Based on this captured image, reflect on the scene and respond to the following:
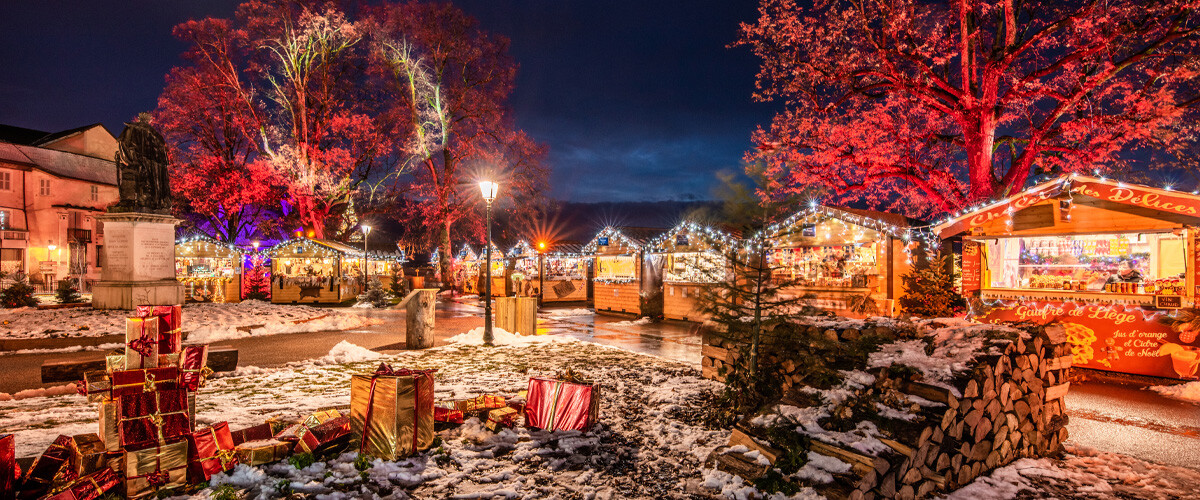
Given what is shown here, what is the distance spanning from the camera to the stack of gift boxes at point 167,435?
130 inches

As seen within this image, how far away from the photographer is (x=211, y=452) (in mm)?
3668

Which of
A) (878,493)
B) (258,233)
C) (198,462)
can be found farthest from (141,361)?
(258,233)

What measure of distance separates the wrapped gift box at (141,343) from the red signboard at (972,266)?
11.2 metres

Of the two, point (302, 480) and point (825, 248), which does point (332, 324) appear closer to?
point (302, 480)

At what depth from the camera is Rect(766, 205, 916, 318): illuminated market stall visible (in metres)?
12.4

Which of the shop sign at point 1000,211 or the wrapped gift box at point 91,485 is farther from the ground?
the shop sign at point 1000,211

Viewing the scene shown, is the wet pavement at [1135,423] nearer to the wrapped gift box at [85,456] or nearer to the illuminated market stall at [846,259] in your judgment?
the illuminated market stall at [846,259]

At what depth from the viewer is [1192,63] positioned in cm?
1250

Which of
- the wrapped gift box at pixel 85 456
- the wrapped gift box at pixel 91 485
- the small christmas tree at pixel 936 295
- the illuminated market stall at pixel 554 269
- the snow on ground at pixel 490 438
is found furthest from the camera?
the illuminated market stall at pixel 554 269

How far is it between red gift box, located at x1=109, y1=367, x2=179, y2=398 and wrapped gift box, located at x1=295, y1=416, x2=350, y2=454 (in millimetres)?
947

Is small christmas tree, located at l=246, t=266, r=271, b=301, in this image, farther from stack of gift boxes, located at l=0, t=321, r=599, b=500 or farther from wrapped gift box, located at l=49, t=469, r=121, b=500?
wrapped gift box, located at l=49, t=469, r=121, b=500

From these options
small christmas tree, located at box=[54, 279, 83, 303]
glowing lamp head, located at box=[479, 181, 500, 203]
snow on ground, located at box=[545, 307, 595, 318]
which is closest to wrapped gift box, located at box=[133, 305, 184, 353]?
glowing lamp head, located at box=[479, 181, 500, 203]

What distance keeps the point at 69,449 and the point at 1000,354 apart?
6.64 m

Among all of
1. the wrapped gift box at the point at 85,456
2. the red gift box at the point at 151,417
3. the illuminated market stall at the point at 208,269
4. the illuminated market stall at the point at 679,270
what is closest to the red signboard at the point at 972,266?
the illuminated market stall at the point at 679,270
